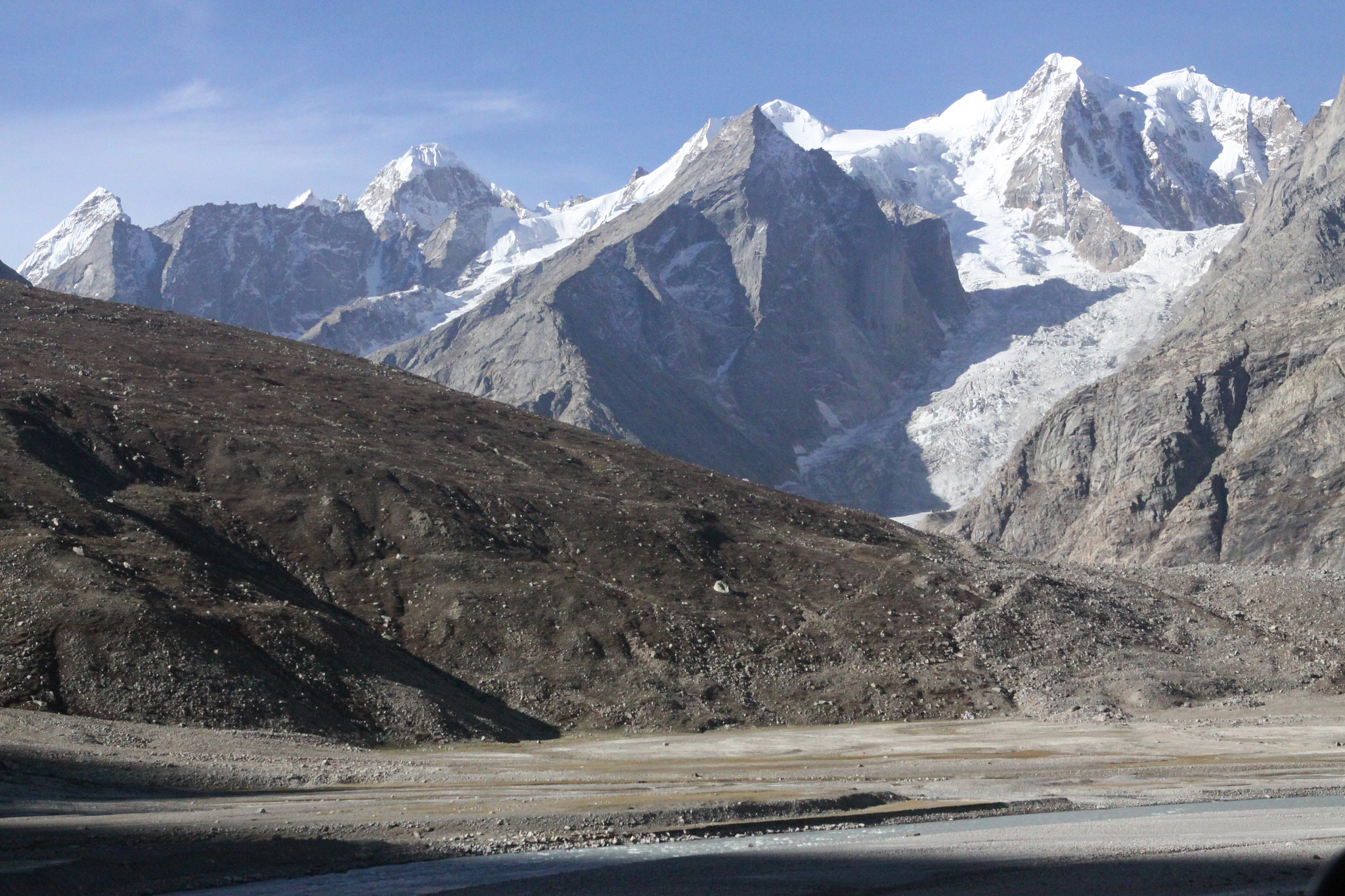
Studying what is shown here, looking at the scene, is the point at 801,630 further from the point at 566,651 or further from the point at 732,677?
the point at 566,651

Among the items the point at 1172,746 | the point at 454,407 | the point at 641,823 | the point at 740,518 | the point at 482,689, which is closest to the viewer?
the point at 641,823

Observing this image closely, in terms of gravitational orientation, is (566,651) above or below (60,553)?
below

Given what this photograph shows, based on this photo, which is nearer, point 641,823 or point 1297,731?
point 641,823

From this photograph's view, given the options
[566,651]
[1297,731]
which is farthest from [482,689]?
[1297,731]

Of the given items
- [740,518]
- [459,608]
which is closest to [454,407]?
[740,518]

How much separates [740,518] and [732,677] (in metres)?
29.7

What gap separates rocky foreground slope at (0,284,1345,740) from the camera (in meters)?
67.8

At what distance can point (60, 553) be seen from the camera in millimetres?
70812

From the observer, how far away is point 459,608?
283ft

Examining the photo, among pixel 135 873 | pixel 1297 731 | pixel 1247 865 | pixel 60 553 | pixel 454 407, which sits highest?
pixel 454 407

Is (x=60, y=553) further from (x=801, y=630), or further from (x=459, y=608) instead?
(x=801, y=630)

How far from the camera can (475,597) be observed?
8756 cm

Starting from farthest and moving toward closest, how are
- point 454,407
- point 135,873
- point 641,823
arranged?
point 454,407, point 641,823, point 135,873

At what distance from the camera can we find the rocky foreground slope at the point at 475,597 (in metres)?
67.8
